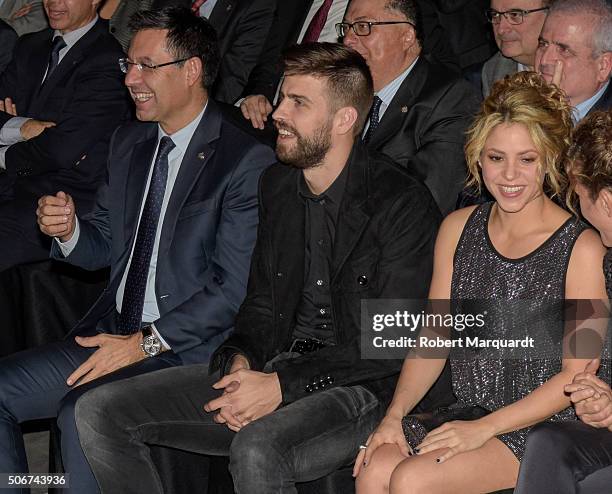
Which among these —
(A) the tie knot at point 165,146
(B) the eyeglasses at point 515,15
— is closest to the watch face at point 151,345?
(A) the tie knot at point 165,146

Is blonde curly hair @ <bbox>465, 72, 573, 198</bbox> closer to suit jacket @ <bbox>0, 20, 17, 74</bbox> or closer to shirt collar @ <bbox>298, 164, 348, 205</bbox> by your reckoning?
shirt collar @ <bbox>298, 164, 348, 205</bbox>

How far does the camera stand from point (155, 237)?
167 inches

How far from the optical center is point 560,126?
3.37m

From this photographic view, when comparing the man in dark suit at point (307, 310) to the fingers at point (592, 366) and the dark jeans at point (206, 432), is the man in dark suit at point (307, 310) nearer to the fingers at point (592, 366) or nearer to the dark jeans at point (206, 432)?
the dark jeans at point (206, 432)

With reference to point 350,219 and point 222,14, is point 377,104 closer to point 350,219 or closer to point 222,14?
point 350,219

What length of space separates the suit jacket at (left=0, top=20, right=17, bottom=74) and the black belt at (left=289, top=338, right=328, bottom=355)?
3382 mm

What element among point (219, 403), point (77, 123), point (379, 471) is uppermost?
point (77, 123)

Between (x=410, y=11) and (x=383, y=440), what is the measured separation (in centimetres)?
237

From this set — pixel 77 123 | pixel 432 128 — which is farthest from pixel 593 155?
pixel 77 123

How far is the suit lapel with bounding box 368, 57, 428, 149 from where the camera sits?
15.3 feet

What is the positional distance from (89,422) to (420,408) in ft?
3.75

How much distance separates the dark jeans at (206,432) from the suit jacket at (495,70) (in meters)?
1.91

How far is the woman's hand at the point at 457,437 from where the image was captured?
10.4 feet

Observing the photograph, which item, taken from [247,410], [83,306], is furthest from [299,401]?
[83,306]
